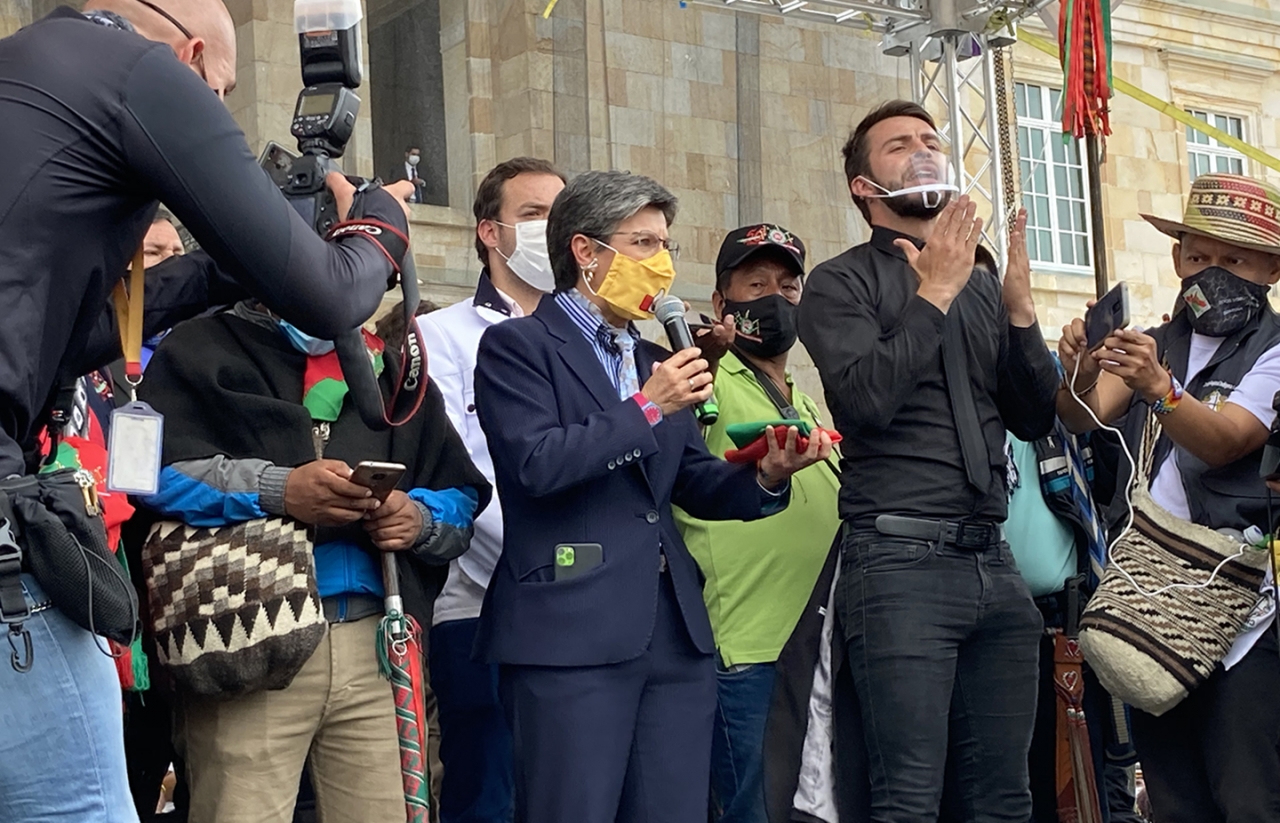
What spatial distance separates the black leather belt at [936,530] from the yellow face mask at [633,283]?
78cm

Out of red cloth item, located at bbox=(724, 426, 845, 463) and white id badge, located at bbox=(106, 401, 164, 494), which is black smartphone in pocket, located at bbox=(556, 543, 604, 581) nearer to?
red cloth item, located at bbox=(724, 426, 845, 463)

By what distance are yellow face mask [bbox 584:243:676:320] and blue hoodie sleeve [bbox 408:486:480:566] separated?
2.01 ft

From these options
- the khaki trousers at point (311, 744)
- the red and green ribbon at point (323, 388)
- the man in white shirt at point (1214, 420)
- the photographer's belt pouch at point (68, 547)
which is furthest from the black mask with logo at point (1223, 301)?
the photographer's belt pouch at point (68, 547)

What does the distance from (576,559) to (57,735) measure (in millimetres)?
1705

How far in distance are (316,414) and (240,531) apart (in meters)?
0.37

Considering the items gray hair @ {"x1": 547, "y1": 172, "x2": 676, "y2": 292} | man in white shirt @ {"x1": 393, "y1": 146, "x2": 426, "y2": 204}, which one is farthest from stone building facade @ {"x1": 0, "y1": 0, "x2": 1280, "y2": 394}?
gray hair @ {"x1": 547, "y1": 172, "x2": 676, "y2": 292}

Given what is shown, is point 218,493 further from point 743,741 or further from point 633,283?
point 743,741

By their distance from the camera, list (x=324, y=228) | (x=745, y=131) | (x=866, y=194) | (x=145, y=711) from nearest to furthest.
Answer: (x=324, y=228) < (x=145, y=711) < (x=866, y=194) < (x=745, y=131)

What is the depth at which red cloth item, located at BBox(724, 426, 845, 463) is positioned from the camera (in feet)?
13.0

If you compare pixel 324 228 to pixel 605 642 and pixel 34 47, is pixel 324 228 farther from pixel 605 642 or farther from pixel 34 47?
pixel 605 642

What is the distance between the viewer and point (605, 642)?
3.78 metres

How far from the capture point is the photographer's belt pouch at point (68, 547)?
226 centimetres

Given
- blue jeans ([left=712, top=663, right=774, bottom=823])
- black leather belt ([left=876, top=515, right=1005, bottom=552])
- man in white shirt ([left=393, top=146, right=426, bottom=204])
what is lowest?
blue jeans ([left=712, top=663, right=774, bottom=823])

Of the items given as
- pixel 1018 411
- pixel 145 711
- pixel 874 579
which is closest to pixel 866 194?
pixel 1018 411
